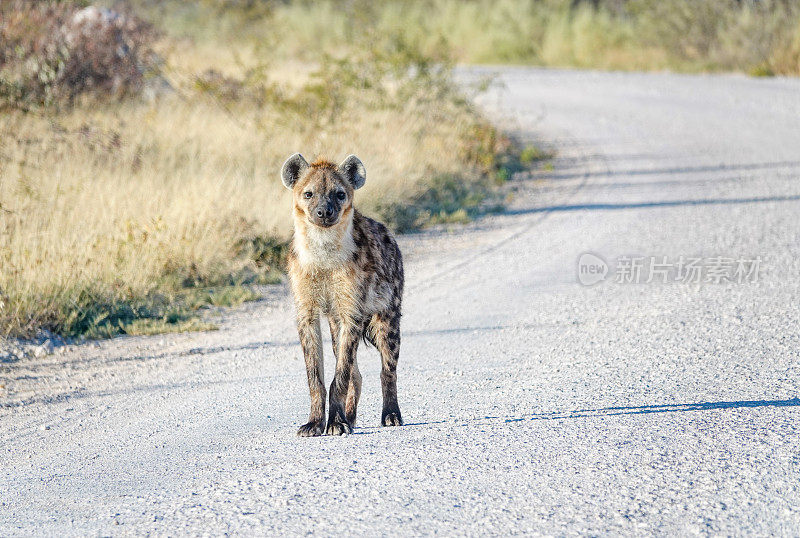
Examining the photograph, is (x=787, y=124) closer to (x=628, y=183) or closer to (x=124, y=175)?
(x=628, y=183)

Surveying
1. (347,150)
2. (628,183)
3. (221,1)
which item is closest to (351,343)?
(347,150)

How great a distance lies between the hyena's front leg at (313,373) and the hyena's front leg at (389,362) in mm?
308

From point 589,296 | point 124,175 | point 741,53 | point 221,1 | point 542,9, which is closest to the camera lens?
point 589,296

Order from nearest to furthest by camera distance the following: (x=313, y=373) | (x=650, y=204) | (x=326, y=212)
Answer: (x=326, y=212)
(x=313, y=373)
(x=650, y=204)

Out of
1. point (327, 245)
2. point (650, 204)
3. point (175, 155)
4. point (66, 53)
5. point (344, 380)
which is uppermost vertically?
point (66, 53)

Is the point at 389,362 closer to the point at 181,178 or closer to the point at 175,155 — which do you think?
the point at 181,178

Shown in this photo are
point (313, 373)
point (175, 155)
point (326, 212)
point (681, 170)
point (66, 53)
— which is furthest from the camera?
point (681, 170)

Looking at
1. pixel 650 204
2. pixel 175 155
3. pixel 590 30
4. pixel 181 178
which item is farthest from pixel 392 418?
pixel 590 30

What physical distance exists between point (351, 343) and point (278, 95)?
1007cm

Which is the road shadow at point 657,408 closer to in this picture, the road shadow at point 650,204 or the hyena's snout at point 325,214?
the hyena's snout at point 325,214

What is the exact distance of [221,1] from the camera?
2438 cm

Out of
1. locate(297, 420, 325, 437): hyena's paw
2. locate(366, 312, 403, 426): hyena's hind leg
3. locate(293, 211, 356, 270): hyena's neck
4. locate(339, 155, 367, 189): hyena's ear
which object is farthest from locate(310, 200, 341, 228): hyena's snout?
Answer: locate(297, 420, 325, 437): hyena's paw

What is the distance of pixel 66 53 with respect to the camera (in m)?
13.3

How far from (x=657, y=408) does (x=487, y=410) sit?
0.84m
